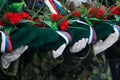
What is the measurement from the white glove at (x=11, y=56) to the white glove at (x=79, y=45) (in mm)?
252

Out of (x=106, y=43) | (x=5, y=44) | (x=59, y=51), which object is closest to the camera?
(x=5, y=44)

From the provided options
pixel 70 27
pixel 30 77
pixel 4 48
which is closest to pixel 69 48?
pixel 70 27

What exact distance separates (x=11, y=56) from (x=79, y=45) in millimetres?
327

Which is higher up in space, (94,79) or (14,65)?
(14,65)

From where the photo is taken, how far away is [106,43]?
6.08 feet

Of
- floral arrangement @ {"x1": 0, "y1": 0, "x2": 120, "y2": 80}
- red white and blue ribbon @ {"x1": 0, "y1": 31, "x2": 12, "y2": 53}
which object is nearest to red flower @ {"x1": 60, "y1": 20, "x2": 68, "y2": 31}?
floral arrangement @ {"x1": 0, "y1": 0, "x2": 120, "y2": 80}

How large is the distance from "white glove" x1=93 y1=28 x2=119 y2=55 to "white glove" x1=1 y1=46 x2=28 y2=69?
0.44 meters

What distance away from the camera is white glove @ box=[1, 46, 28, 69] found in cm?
150

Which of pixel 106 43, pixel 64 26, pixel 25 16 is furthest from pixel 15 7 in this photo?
pixel 106 43

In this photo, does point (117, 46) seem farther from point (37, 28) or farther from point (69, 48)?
point (37, 28)

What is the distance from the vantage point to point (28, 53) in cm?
163

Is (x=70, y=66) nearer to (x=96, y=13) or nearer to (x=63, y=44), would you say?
(x=63, y=44)

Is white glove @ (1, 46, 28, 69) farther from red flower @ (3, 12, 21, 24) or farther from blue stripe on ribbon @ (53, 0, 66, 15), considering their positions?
blue stripe on ribbon @ (53, 0, 66, 15)

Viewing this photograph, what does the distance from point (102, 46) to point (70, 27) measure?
0.76ft
